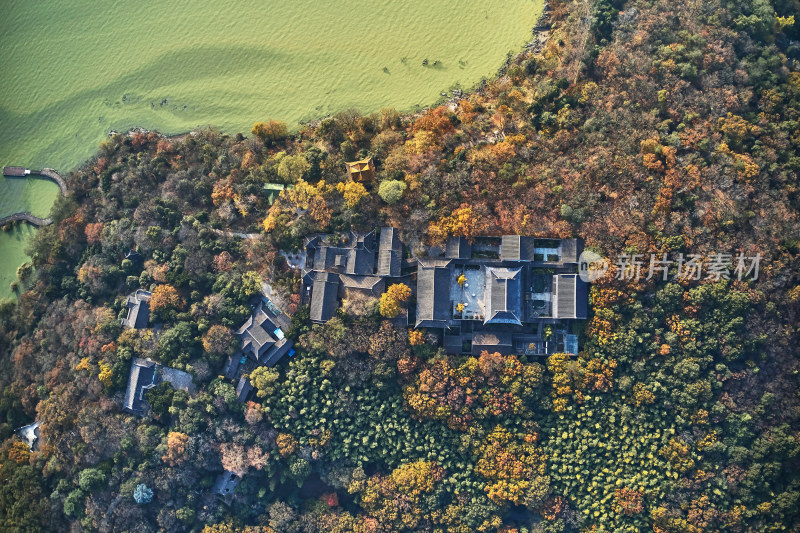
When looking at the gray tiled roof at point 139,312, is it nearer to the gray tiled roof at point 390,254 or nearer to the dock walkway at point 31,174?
the dock walkway at point 31,174

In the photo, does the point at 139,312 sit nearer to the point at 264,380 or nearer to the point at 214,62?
the point at 264,380

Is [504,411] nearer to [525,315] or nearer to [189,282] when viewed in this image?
[525,315]

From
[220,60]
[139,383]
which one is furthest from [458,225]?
[139,383]

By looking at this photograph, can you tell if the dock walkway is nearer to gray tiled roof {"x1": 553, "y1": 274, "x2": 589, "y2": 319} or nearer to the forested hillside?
the forested hillside

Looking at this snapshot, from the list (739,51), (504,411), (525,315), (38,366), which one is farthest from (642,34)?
(38,366)

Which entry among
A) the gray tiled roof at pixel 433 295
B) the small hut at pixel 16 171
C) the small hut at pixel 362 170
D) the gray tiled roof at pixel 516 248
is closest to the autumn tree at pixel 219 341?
the gray tiled roof at pixel 433 295

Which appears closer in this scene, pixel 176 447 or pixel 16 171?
pixel 176 447

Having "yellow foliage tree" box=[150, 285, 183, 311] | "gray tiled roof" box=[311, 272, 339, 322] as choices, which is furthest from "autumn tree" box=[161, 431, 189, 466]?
"gray tiled roof" box=[311, 272, 339, 322]
